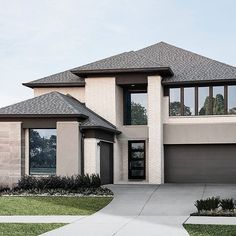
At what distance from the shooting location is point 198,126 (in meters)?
32.2

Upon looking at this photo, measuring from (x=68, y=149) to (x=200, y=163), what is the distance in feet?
27.2

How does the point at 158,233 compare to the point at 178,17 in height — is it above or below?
below

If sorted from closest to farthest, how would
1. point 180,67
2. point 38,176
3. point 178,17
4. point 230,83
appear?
point 178,17
point 38,176
point 230,83
point 180,67

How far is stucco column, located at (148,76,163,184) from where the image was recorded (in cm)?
3164

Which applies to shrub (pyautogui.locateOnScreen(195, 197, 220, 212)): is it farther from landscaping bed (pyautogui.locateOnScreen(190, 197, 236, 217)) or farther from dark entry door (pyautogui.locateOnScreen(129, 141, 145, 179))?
dark entry door (pyautogui.locateOnScreen(129, 141, 145, 179))

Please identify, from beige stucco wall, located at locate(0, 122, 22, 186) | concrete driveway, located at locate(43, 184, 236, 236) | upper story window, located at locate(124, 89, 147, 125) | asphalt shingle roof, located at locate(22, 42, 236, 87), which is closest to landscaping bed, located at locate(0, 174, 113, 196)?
concrete driveway, located at locate(43, 184, 236, 236)

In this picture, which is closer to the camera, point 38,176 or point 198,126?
point 38,176

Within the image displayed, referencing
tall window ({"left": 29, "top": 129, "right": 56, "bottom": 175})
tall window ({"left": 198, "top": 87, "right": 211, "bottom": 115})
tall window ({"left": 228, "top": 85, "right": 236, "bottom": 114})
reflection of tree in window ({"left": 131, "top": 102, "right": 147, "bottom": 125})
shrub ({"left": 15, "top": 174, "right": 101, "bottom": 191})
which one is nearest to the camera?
shrub ({"left": 15, "top": 174, "right": 101, "bottom": 191})

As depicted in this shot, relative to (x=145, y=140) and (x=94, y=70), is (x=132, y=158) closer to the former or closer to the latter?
(x=145, y=140)

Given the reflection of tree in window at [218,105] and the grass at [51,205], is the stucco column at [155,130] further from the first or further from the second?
the grass at [51,205]

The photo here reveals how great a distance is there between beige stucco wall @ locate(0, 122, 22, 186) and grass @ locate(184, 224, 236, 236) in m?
13.5

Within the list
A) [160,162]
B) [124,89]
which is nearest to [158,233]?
[160,162]

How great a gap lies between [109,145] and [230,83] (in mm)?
7510

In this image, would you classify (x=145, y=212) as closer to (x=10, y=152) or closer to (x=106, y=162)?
(x=10, y=152)
